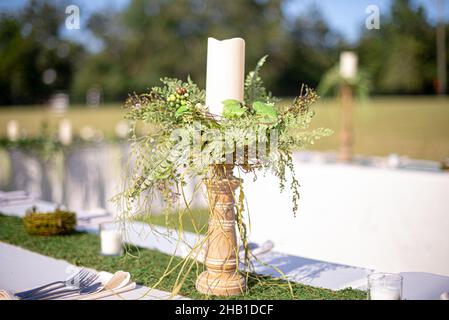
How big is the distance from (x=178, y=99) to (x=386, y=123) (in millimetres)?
16229

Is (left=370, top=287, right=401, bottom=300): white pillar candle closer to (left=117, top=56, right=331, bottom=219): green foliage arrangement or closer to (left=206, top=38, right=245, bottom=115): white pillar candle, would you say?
(left=117, top=56, right=331, bottom=219): green foliage arrangement

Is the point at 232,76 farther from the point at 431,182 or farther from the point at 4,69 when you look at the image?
the point at 4,69

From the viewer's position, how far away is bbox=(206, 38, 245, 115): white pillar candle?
1561mm

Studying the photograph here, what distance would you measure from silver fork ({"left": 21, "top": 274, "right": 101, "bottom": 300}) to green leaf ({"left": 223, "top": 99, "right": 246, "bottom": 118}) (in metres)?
0.61

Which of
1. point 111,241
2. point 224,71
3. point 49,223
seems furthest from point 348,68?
point 224,71

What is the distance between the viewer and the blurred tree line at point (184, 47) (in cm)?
1916

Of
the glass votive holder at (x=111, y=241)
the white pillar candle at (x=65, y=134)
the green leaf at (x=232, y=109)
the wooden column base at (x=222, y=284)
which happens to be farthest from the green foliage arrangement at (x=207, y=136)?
the white pillar candle at (x=65, y=134)

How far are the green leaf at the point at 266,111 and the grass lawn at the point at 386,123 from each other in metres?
10.0

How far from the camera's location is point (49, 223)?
248 centimetres

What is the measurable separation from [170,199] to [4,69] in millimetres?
19525

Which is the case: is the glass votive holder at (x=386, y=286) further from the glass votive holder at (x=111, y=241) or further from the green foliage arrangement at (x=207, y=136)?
the glass votive holder at (x=111, y=241)

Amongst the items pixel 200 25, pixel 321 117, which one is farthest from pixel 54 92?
pixel 321 117

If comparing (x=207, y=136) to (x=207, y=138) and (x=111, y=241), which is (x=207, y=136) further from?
(x=111, y=241)
